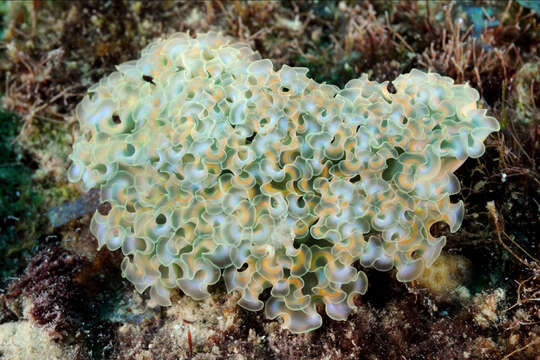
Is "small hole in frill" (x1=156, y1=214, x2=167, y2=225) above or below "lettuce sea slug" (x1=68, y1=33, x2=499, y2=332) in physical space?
below

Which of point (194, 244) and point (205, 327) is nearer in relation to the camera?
point (194, 244)

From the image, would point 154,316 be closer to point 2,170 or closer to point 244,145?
point 244,145

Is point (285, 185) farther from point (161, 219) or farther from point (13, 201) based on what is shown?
point (13, 201)

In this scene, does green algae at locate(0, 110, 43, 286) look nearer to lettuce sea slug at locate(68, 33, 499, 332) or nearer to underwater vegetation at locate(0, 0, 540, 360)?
underwater vegetation at locate(0, 0, 540, 360)

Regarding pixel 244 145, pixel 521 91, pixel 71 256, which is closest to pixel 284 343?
pixel 244 145

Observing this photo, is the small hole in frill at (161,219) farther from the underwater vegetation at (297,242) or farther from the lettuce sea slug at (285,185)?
the underwater vegetation at (297,242)

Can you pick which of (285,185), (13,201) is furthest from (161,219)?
(13,201)

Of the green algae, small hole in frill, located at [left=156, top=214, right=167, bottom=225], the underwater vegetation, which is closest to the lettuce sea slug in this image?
small hole in frill, located at [left=156, top=214, right=167, bottom=225]

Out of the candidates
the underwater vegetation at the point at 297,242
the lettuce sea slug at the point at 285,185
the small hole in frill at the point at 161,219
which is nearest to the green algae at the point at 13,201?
the underwater vegetation at the point at 297,242
